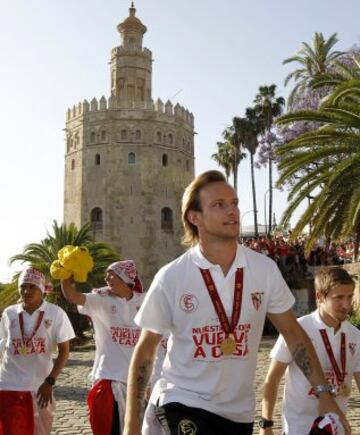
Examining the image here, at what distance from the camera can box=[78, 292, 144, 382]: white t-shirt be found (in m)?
5.05

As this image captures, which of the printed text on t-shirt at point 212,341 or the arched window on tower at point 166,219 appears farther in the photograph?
the arched window on tower at point 166,219

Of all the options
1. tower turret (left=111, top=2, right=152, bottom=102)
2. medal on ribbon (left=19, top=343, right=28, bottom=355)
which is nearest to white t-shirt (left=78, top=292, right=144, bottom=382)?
medal on ribbon (left=19, top=343, right=28, bottom=355)

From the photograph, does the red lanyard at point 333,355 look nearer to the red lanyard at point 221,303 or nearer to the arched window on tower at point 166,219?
the red lanyard at point 221,303

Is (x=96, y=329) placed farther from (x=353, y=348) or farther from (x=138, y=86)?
(x=138, y=86)

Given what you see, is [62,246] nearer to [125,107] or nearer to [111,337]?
[111,337]

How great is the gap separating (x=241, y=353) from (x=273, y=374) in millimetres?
978

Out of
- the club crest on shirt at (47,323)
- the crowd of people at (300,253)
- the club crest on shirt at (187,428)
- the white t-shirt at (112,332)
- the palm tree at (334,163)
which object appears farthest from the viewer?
the crowd of people at (300,253)

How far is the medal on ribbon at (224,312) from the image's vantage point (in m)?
2.79

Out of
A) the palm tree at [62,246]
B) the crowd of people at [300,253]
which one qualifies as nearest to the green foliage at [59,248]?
the palm tree at [62,246]

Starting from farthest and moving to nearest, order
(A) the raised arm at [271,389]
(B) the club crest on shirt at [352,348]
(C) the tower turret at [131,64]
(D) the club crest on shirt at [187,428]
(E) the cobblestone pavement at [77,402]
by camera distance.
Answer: (C) the tower turret at [131,64]
(E) the cobblestone pavement at [77,402]
(B) the club crest on shirt at [352,348]
(A) the raised arm at [271,389]
(D) the club crest on shirt at [187,428]

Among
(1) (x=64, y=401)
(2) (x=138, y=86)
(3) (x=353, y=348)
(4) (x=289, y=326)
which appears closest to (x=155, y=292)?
(4) (x=289, y=326)

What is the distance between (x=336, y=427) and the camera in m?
2.58

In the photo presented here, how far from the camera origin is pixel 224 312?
9.20 feet

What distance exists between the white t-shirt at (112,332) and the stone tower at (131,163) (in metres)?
40.7
